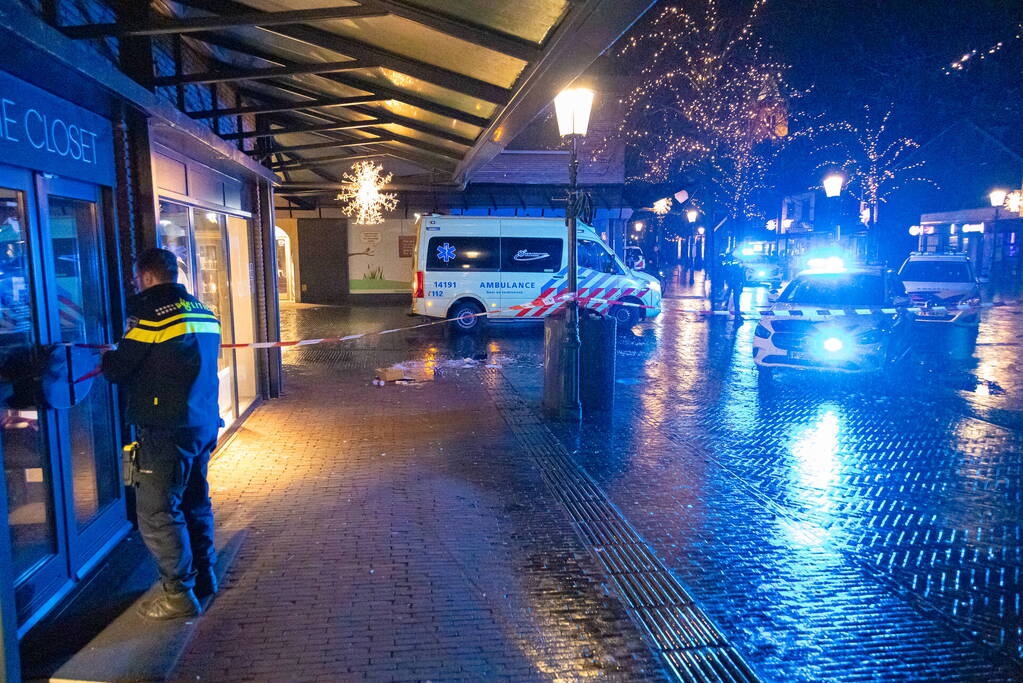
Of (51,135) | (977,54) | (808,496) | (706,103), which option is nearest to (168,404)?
(51,135)

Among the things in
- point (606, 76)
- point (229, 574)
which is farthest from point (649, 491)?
point (606, 76)

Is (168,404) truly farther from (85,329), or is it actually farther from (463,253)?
(463,253)

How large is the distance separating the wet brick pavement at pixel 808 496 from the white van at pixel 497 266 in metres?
4.37

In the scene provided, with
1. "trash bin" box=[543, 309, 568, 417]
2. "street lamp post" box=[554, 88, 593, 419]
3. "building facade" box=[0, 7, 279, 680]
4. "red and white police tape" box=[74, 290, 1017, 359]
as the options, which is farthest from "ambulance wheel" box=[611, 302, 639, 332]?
"building facade" box=[0, 7, 279, 680]

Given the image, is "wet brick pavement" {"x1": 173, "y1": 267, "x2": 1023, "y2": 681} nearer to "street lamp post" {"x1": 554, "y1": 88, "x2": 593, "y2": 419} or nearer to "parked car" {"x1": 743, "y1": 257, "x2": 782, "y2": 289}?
"street lamp post" {"x1": 554, "y1": 88, "x2": 593, "y2": 419}

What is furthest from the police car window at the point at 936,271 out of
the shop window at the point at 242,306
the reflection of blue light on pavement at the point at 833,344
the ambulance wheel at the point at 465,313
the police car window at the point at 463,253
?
the shop window at the point at 242,306

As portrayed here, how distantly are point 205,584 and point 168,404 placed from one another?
48.9 inches

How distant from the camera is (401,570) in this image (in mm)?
4398

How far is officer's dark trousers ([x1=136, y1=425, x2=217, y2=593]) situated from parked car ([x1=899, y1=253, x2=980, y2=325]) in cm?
1400

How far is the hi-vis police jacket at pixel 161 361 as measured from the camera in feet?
11.2

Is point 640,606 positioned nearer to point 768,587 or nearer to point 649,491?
point 768,587

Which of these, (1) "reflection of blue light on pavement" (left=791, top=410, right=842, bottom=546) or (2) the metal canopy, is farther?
(1) "reflection of blue light on pavement" (left=791, top=410, right=842, bottom=546)

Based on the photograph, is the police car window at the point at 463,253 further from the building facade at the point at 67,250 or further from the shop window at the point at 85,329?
the shop window at the point at 85,329

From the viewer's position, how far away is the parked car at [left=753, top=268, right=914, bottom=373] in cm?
1016
